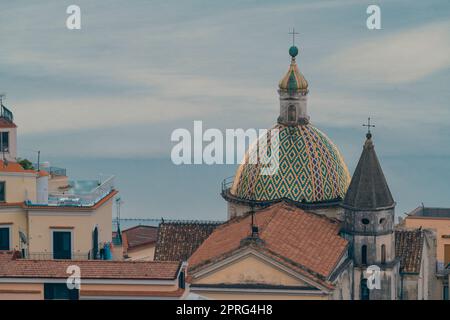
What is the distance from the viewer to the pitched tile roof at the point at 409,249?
57.5 meters

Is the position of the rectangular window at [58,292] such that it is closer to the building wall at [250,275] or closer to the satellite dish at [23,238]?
the building wall at [250,275]

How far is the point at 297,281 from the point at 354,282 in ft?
19.6

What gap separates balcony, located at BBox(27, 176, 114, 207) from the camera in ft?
173

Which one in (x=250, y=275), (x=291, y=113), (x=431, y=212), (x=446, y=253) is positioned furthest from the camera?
(x=431, y=212)

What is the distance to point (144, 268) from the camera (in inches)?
1773

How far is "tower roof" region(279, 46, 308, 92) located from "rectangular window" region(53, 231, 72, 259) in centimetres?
1242

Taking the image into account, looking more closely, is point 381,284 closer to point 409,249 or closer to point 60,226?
point 409,249

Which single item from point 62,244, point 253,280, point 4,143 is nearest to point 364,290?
point 253,280

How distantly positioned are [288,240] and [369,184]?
467 centimetres

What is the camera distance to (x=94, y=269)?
4538 cm

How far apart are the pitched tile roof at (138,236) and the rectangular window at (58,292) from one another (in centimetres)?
1778
